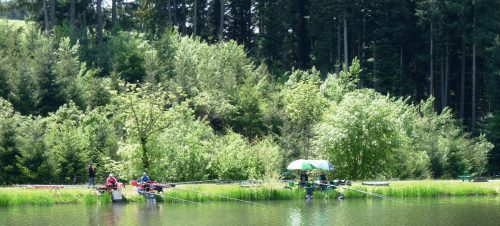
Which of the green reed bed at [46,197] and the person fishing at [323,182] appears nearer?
the green reed bed at [46,197]

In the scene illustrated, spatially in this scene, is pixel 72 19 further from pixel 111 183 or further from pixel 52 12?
pixel 111 183

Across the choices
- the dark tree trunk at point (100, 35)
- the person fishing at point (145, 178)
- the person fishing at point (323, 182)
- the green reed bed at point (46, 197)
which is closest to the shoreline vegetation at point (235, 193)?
the green reed bed at point (46, 197)

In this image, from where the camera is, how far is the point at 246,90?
6644cm

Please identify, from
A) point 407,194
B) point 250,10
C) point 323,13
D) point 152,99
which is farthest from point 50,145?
point 250,10

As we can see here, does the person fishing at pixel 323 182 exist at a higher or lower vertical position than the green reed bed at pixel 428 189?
higher

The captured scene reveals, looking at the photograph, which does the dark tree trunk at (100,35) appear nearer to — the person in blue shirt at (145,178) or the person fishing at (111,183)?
the person in blue shirt at (145,178)

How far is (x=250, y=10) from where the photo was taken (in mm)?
93000

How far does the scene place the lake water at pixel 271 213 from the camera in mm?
34500

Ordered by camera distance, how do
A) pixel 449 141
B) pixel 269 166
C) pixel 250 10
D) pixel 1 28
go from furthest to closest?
Result: pixel 250 10 → pixel 1 28 → pixel 449 141 → pixel 269 166

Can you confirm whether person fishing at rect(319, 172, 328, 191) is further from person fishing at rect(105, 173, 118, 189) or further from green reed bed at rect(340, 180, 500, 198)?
person fishing at rect(105, 173, 118, 189)

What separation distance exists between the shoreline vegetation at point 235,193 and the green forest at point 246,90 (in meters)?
2.26

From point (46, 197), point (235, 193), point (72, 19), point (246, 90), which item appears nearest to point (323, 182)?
point (235, 193)

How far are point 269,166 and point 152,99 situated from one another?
10.5 m

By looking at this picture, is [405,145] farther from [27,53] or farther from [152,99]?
[27,53]
